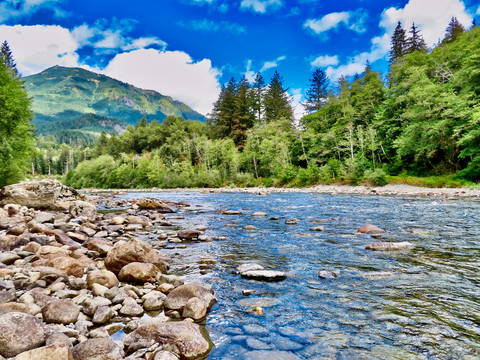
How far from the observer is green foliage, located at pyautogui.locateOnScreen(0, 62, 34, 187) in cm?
1966

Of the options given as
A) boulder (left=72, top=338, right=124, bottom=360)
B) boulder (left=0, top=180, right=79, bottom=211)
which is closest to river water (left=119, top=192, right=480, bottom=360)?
boulder (left=72, top=338, right=124, bottom=360)

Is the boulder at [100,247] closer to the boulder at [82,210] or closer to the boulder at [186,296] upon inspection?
the boulder at [186,296]

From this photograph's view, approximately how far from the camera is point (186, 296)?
4062 mm

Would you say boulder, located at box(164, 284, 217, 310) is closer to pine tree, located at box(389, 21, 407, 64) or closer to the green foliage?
the green foliage

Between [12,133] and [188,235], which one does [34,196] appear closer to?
[188,235]

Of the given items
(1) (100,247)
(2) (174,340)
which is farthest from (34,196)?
(2) (174,340)

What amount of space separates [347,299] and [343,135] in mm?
42903

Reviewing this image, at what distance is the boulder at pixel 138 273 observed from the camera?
5016 mm

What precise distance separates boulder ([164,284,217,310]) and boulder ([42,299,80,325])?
1201mm

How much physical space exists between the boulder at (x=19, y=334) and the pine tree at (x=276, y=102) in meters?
62.4

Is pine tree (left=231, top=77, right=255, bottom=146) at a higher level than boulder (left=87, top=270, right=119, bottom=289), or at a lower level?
higher

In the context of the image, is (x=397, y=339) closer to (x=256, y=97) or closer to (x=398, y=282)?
(x=398, y=282)

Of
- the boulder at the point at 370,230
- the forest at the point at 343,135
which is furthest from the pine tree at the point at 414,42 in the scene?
the boulder at the point at 370,230

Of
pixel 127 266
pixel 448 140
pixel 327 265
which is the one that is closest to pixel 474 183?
pixel 448 140
